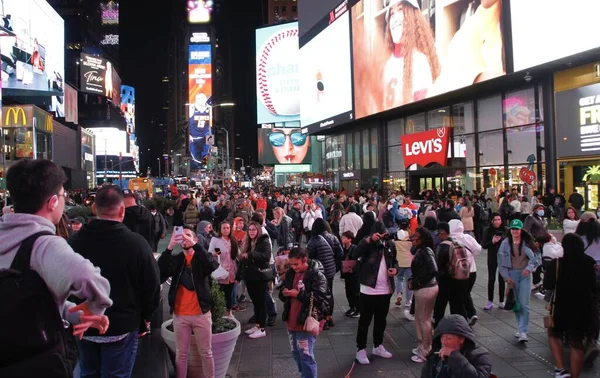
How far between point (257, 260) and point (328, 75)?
37.5m

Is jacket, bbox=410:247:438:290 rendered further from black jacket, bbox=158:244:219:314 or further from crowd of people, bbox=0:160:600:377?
black jacket, bbox=158:244:219:314

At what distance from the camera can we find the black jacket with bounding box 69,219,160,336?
10.6 ft

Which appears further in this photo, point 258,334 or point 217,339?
point 258,334

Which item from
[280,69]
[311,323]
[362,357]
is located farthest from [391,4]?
[280,69]

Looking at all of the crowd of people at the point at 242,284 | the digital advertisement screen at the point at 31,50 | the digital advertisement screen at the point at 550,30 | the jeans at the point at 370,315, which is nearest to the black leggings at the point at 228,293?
the crowd of people at the point at 242,284

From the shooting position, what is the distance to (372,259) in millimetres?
6176

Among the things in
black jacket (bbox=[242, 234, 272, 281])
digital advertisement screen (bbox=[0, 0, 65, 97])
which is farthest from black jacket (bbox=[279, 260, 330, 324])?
digital advertisement screen (bbox=[0, 0, 65, 97])

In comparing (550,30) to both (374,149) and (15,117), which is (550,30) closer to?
(374,149)

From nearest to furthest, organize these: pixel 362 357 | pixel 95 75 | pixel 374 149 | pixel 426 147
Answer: pixel 362 357, pixel 426 147, pixel 374 149, pixel 95 75

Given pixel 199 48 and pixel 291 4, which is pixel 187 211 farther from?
pixel 291 4

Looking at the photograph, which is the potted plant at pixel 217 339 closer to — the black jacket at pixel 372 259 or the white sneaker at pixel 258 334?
the white sneaker at pixel 258 334

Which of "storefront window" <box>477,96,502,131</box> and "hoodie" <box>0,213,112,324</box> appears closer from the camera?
"hoodie" <box>0,213,112,324</box>

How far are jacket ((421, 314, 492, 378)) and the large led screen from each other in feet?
64.8

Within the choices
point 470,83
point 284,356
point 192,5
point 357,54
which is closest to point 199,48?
point 192,5
